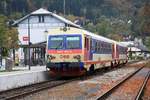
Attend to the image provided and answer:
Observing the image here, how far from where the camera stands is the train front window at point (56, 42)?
28422mm

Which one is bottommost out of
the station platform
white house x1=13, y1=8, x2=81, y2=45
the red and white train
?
the station platform

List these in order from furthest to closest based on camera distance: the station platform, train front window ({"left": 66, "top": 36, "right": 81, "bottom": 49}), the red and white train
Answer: train front window ({"left": 66, "top": 36, "right": 81, "bottom": 49}) → the red and white train → the station platform

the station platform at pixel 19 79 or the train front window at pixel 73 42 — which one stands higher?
the train front window at pixel 73 42

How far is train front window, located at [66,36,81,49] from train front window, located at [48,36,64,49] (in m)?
0.37

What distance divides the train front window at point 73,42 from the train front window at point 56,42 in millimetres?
370

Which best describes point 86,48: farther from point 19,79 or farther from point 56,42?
point 19,79

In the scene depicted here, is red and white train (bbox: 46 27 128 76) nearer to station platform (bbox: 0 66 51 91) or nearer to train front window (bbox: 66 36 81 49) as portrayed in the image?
train front window (bbox: 66 36 81 49)

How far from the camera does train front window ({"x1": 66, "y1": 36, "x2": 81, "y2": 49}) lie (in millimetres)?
28134

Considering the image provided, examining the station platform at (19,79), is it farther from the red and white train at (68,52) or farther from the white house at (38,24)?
the white house at (38,24)

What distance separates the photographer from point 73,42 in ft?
93.4

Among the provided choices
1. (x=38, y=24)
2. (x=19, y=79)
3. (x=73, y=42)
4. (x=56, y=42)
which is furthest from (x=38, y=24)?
(x=19, y=79)

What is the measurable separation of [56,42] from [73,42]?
3.49ft

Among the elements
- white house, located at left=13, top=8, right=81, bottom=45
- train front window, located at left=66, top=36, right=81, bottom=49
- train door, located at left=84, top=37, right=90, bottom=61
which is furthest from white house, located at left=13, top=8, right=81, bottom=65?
train front window, located at left=66, top=36, right=81, bottom=49

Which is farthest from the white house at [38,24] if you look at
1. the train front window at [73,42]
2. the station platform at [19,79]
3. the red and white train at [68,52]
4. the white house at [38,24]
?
the station platform at [19,79]
